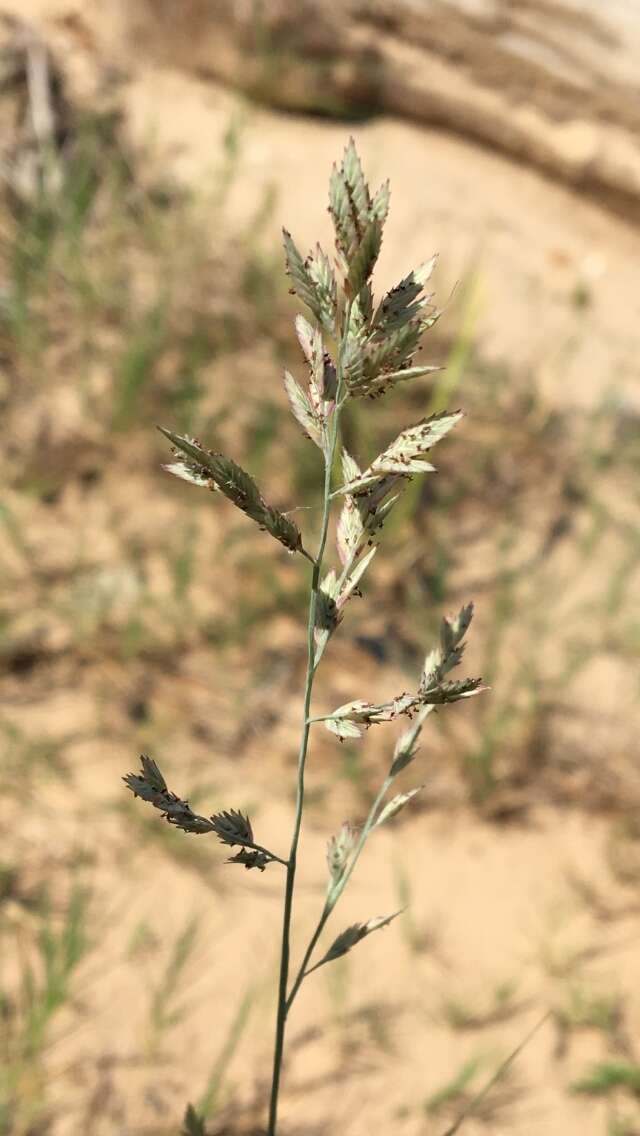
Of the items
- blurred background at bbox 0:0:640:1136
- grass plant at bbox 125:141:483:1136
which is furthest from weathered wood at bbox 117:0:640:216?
grass plant at bbox 125:141:483:1136

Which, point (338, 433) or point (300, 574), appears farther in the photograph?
point (300, 574)

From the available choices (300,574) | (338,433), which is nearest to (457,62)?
(300,574)

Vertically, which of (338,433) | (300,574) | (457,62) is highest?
(457,62)

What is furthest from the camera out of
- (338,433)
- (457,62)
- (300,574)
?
(457,62)

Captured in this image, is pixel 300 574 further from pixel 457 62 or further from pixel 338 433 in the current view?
pixel 457 62

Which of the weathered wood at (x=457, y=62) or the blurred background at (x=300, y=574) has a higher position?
the weathered wood at (x=457, y=62)

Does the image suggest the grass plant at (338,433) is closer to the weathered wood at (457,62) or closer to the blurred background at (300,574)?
the blurred background at (300,574)

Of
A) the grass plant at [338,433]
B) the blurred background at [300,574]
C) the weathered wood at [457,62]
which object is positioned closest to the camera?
the grass plant at [338,433]

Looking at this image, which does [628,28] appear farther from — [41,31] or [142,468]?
[142,468]

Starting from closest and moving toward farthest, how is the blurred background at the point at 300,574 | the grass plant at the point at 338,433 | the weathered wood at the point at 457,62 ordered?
1. the grass plant at the point at 338,433
2. the blurred background at the point at 300,574
3. the weathered wood at the point at 457,62

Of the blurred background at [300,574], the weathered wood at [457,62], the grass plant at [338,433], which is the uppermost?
the weathered wood at [457,62]

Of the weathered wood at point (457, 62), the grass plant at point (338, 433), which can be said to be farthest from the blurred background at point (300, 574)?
the grass plant at point (338, 433)
